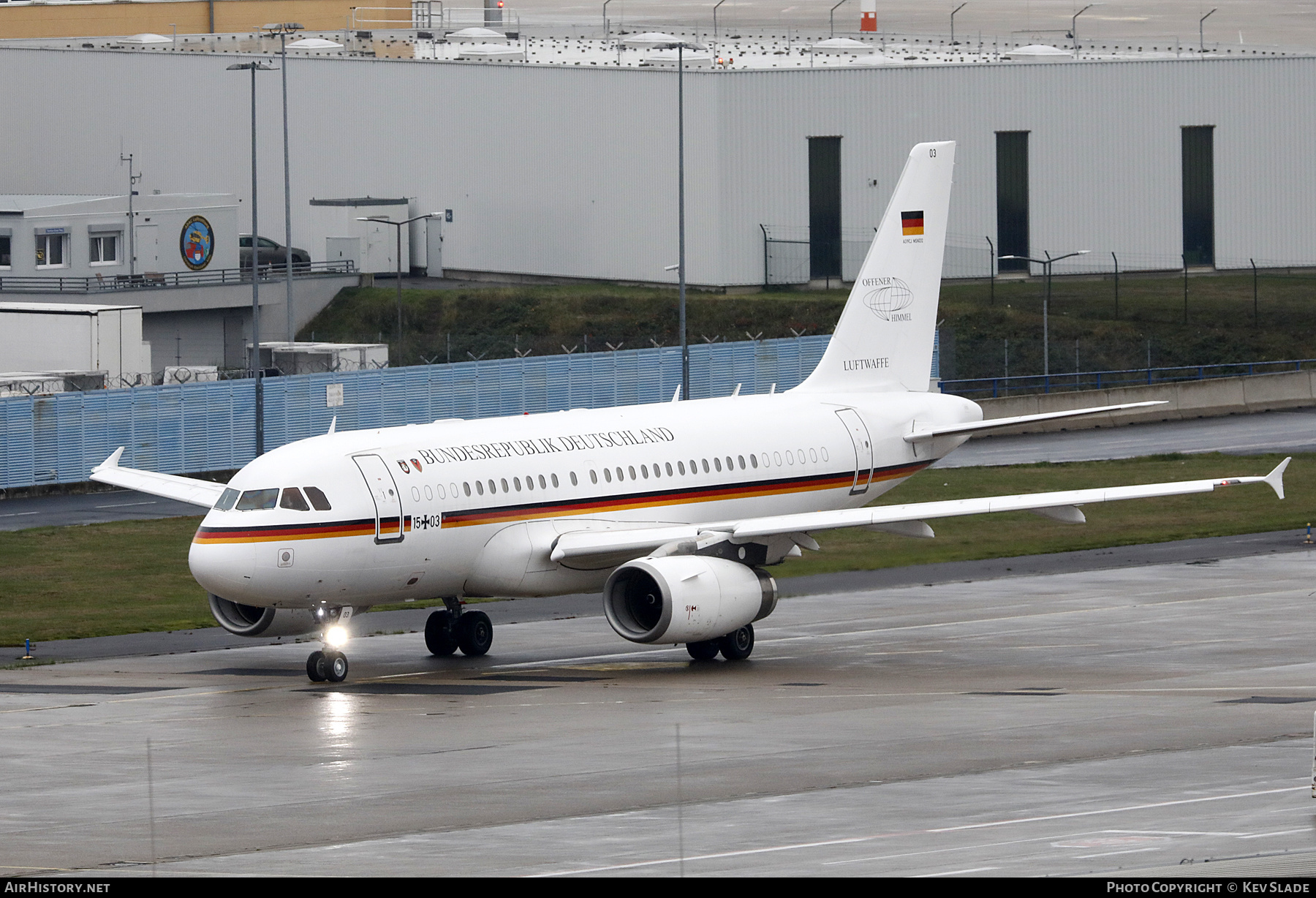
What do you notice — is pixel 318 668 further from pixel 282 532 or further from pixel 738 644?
pixel 738 644

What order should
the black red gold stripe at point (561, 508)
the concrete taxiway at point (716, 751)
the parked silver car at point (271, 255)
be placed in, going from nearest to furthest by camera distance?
1. the concrete taxiway at point (716, 751)
2. the black red gold stripe at point (561, 508)
3. the parked silver car at point (271, 255)

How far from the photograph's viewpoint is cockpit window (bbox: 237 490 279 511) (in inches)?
1501

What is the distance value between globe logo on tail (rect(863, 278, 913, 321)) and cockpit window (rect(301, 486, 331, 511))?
1654 cm

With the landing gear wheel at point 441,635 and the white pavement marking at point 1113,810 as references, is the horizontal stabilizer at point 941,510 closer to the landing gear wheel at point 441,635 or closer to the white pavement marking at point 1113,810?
the landing gear wheel at point 441,635

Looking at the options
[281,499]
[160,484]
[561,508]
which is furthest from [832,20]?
[281,499]

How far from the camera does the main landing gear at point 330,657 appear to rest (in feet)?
128

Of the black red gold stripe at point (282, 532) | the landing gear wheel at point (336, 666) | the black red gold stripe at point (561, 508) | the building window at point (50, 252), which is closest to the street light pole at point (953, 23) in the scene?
the building window at point (50, 252)

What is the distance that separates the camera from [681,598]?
38969mm

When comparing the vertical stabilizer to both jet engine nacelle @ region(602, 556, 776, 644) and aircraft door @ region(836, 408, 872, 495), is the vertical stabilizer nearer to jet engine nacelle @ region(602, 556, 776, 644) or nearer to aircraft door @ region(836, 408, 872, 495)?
aircraft door @ region(836, 408, 872, 495)

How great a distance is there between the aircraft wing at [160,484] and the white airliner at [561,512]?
0.06m

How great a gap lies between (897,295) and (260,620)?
1810 cm

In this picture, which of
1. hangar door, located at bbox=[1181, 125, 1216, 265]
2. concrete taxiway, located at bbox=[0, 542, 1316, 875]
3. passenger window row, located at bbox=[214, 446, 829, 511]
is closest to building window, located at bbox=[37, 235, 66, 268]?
hangar door, located at bbox=[1181, 125, 1216, 265]

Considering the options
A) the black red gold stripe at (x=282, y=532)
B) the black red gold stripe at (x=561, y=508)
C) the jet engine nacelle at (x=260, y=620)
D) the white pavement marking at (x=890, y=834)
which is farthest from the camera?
the jet engine nacelle at (x=260, y=620)

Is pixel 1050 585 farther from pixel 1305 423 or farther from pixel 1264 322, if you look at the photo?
pixel 1264 322
